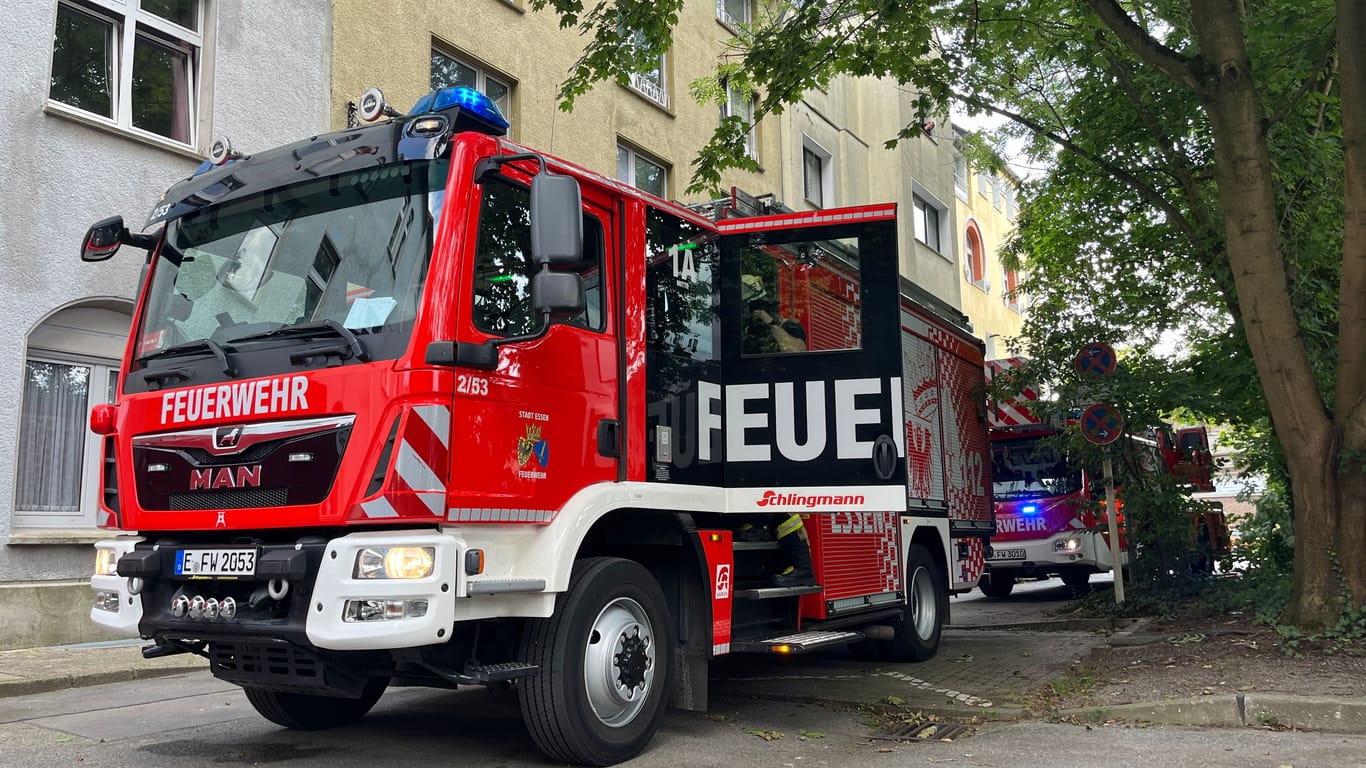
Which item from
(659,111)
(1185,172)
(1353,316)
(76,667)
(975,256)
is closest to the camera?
(1353,316)

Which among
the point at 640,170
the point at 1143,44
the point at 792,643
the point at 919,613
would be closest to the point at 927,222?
the point at 640,170

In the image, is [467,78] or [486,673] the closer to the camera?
[486,673]

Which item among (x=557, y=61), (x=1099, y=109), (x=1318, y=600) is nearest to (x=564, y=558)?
(x=1318, y=600)

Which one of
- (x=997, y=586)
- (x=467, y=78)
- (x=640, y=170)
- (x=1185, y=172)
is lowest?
(x=997, y=586)

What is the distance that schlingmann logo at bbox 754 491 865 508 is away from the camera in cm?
648

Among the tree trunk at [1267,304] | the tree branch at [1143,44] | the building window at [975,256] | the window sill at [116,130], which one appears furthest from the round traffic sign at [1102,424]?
the building window at [975,256]

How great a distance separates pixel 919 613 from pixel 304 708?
4.89m

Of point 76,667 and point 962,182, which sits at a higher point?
point 962,182

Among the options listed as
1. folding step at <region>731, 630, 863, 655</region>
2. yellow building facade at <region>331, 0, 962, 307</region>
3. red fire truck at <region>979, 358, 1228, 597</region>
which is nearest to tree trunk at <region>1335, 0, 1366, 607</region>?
folding step at <region>731, 630, 863, 655</region>

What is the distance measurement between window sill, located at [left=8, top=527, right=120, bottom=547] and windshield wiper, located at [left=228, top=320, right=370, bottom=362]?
564 centimetres

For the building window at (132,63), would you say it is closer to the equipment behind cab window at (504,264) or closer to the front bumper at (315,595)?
the equipment behind cab window at (504,264)

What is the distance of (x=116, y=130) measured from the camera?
34.6ft

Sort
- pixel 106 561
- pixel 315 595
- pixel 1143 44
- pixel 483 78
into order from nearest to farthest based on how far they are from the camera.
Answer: pixel 315 595
pixel 106 561
pixel 1143 44
pixel 483 78

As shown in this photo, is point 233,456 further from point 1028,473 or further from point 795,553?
point 1028,473
